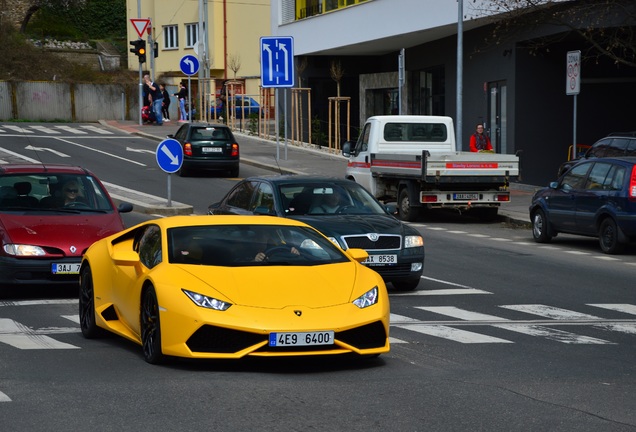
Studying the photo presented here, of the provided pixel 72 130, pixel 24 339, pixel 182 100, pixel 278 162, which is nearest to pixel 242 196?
pixel 24 339

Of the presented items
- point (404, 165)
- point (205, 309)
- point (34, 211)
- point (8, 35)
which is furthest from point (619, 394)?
point (8, 35)

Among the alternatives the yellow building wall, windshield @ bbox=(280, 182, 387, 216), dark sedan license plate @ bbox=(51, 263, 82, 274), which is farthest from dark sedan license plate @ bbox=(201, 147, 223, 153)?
the yellow building wall

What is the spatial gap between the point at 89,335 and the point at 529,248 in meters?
12.1

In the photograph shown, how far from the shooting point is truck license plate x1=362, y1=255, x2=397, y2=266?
49.7ft

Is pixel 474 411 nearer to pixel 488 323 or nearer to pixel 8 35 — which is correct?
pixel 488 323

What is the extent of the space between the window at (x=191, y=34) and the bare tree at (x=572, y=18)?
47411mm

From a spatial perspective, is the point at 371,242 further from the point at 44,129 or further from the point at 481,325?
the point at 44,129

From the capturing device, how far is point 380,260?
15.2 metres

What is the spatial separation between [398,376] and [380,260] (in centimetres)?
574

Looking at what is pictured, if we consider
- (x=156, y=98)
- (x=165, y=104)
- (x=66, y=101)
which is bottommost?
(x=165, y=104)

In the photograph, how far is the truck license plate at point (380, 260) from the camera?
15159mm

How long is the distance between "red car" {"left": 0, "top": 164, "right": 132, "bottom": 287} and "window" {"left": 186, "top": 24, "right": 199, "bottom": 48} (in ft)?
214

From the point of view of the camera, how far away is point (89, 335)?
11711 millimetres

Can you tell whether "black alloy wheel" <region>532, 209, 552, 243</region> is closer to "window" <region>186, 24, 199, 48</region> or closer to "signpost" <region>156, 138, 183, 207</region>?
"signpost" <region>156, 138, 183, 207</region>
